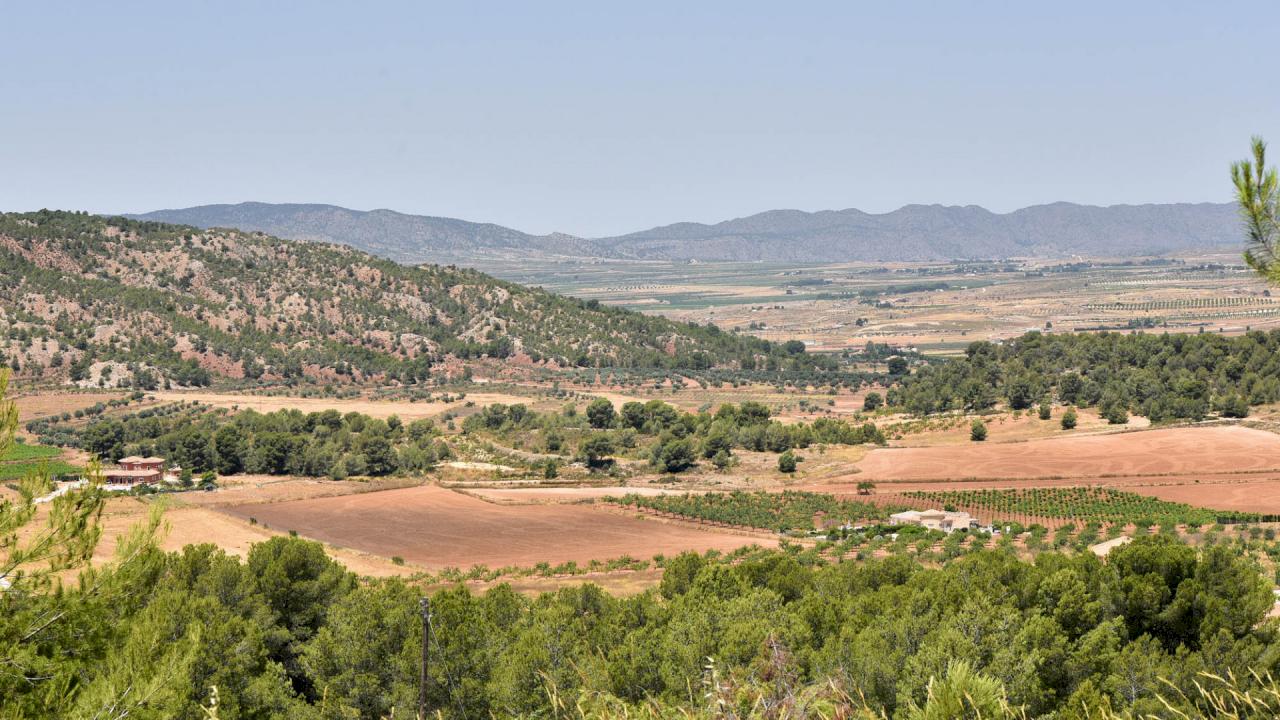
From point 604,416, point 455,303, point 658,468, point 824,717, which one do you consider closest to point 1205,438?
point 658,468

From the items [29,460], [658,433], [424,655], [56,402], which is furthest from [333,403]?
[424,655]

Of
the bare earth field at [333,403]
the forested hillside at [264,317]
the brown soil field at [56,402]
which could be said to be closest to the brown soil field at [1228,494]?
the bare earth field at [333,403]

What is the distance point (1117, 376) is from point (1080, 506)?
42.8m

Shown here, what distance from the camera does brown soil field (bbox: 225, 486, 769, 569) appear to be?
56125 millimetres

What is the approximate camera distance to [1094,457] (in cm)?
7769

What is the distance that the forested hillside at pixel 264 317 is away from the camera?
5020 inches

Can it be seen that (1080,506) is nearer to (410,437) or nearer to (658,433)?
(658,433)

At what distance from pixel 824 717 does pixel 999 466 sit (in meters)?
73.0

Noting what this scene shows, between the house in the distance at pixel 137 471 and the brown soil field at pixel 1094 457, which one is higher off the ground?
the house in the distance at pixel 137 471

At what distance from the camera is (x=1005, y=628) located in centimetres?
2180

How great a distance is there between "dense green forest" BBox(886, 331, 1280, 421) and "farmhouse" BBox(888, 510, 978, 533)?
36635 millimetres

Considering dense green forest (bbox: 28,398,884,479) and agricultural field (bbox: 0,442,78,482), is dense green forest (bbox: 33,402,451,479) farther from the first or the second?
agricultural field (bbox: 0,442,78,482)

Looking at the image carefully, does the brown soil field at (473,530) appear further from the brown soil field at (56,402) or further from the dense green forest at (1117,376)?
the dense green forest at (1117,376)

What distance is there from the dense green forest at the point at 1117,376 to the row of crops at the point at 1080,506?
1099 inches
